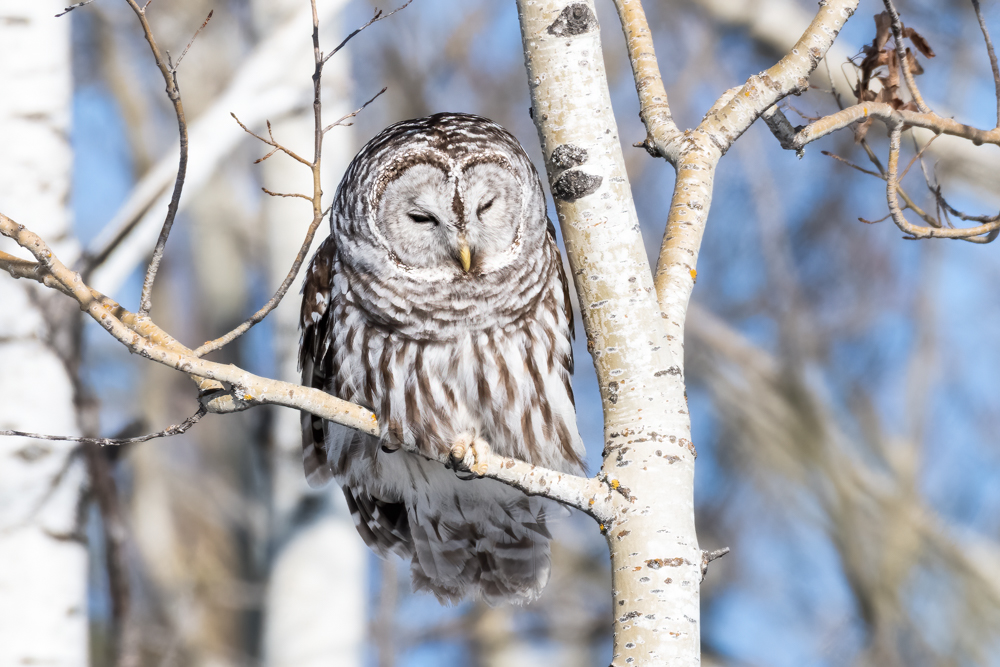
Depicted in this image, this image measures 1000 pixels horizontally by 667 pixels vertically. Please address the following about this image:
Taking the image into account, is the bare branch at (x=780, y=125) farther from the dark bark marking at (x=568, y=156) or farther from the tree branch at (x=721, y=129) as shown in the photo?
the dark bark marking at (x=568, y=156)

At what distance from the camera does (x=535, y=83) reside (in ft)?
7.82

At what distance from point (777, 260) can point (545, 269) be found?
198 inches

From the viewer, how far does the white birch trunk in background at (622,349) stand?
2.04 metres

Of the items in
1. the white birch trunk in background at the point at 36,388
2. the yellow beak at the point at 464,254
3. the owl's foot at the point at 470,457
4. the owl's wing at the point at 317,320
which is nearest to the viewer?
the owl's foot at the point at 470,457

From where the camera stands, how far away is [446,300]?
296 centimetres

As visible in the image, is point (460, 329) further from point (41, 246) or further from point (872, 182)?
point (872, 182)

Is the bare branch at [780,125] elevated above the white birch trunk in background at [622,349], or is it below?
above

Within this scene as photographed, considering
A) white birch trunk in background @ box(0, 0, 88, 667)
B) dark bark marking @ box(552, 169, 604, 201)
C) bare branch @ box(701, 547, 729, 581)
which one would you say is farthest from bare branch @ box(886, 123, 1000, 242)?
white birch trunk in background @ box(0, 0, 88, 667)

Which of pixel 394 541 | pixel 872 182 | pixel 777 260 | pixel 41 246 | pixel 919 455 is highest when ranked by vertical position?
pixel 872 182

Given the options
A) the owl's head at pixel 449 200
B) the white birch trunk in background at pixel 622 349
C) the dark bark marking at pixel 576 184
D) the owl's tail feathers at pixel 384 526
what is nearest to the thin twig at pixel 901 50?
the white birch trunk in background at pixel 622 349

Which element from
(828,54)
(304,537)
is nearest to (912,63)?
(828,54)

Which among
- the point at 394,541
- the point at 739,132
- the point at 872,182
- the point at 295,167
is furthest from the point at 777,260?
the point at 739,132

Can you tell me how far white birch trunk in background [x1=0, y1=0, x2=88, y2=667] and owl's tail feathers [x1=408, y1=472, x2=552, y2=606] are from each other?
1.34 m

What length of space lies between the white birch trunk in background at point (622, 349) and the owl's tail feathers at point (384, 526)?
1.78 m
